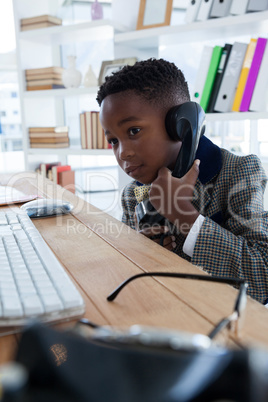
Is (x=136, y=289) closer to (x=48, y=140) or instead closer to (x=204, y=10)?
(x=204, y=10)

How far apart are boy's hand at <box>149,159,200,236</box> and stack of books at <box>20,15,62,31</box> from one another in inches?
68.8

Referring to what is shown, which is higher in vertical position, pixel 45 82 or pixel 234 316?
pixel 45 82

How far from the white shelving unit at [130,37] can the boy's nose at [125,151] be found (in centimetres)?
80

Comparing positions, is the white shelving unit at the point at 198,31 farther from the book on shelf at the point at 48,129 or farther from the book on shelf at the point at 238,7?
the book on shelf at the point at 48,129

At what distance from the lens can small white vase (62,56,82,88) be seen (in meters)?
2.10

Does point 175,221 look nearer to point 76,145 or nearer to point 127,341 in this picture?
point 127,341

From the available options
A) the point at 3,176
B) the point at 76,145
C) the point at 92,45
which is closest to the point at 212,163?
the point at 3,176

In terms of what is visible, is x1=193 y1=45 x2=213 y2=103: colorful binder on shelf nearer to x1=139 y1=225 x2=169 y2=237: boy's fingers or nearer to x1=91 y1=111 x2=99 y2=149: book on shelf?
x1=91 y1=111 x2=99 y2=149: book on shelf

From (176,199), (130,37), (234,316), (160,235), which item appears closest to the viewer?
(234,316)

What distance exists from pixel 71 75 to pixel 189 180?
5.20ft

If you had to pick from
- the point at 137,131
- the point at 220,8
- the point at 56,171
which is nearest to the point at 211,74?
the point at 220,8

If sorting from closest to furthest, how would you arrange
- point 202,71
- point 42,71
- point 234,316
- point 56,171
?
1. point 234,316
2. point 202,71
3. point 42,71
4. point 56,171

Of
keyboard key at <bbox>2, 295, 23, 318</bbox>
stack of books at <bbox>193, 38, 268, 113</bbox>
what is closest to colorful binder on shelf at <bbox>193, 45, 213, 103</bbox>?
stack of books at <bbox>193, 38, 268, 113</bbox>

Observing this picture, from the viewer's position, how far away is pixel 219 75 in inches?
59.0
